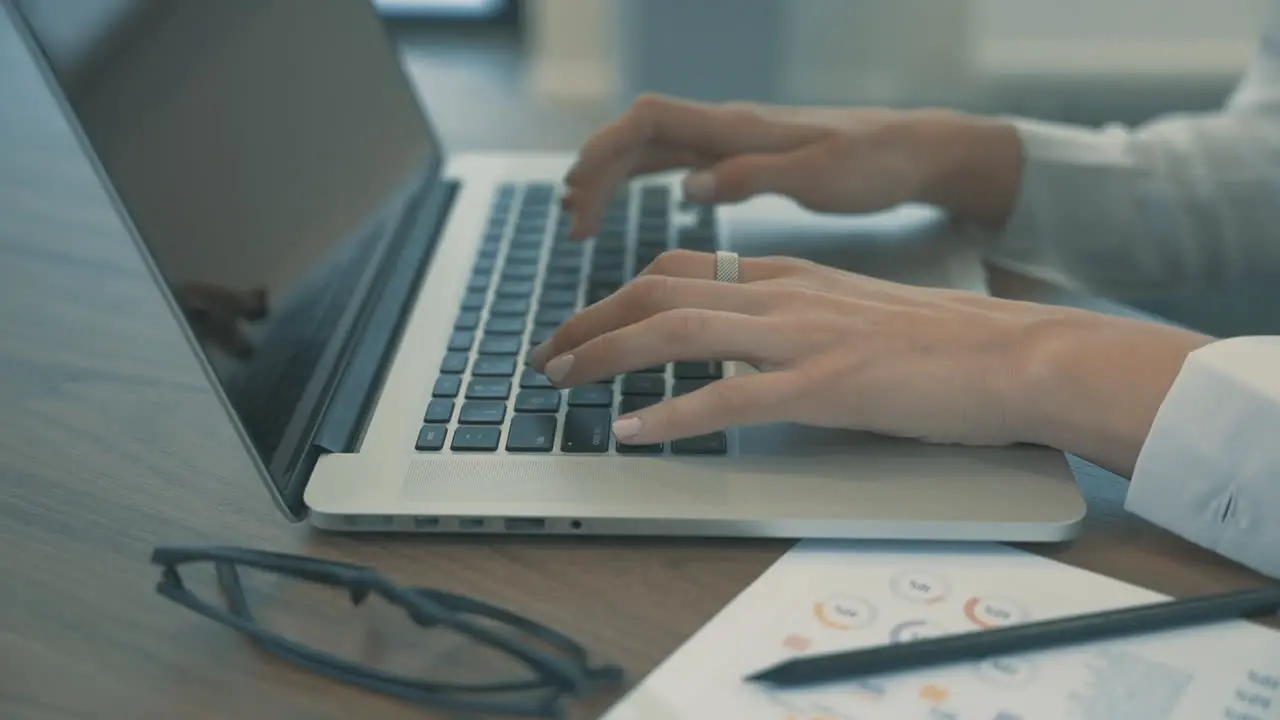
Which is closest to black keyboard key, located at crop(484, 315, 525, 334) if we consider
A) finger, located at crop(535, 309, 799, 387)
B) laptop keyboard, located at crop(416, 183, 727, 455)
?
laptop keyboard, located at crop(416, 183, 727, 455)

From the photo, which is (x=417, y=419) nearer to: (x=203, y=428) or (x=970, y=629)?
(x=203, y=428)

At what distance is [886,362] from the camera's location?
484 mm

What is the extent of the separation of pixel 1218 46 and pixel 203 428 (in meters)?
1.37

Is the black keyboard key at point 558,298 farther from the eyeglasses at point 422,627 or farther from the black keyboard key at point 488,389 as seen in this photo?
the eyeglasses at point 422,627

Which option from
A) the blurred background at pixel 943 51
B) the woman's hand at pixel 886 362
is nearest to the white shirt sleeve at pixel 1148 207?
the woman's hand at pixel 886 362

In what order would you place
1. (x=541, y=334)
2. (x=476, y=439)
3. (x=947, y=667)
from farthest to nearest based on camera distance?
(x=541, y=334), (x=476, y=439), (x=947, y=667)

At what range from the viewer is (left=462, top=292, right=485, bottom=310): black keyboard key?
2.03ft

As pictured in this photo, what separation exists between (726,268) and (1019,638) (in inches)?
8.9

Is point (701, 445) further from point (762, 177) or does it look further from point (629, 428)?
point (762, 177)

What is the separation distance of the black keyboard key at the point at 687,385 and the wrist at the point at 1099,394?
0.13 metres

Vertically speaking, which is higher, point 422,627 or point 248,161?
point 248,161

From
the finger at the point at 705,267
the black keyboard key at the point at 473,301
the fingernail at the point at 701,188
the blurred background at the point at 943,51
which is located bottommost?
the blurred background at the point at 943,51

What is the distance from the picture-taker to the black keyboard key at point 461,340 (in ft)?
1.88

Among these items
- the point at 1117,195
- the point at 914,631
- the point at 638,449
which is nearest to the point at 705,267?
the point at 638,449
